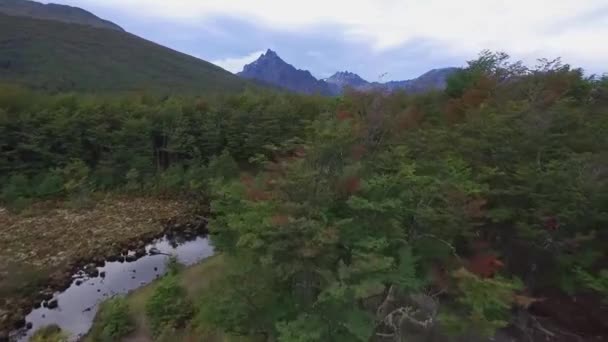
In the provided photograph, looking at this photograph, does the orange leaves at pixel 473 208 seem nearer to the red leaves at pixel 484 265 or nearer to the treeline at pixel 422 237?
the treeline at pixel 422 237

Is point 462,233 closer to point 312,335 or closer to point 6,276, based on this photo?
point 312,335

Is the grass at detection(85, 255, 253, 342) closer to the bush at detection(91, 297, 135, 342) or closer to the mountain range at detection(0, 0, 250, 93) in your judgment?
the bush at detection(91, 297, 135, 342)

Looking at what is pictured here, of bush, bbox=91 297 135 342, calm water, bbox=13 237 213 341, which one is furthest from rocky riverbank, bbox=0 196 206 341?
bush, bbox=91 297 135 342

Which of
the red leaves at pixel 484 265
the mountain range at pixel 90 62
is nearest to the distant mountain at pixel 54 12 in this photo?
the mountain range at pixel 90 62

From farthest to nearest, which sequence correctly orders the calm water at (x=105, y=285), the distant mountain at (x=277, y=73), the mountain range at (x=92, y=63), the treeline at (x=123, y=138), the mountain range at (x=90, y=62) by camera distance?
the distant mountain at (x=277, y=73)
the mountain range at (x=90, y=62)
the mountain range at (x=92, y=63)
the treeline at (x=123, y=138)
the calm water at (x=105, y=285)

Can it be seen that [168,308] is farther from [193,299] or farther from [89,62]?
[89,62]

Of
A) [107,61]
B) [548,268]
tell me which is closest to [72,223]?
[548,268]
